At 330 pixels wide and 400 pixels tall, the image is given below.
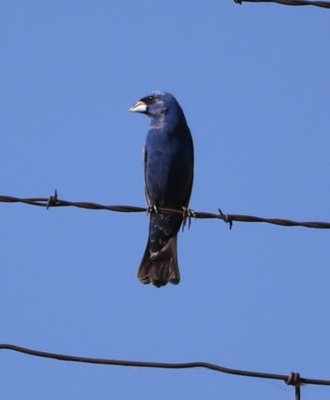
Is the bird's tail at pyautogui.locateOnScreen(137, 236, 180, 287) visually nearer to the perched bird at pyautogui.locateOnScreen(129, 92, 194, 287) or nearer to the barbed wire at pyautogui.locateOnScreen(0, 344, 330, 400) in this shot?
the perched bird at pyautogui.locateOnScreen(129, 92, 194, 287)

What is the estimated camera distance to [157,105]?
10.3 meters

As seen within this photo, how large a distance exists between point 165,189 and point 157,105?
0.87 m

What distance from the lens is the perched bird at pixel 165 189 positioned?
9742mm

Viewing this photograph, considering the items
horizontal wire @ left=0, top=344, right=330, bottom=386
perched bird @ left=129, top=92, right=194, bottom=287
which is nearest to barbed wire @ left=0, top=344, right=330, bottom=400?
horizontal wire @ left=0, top=344, right=330, bottom=386

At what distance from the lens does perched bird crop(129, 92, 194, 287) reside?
9742mm

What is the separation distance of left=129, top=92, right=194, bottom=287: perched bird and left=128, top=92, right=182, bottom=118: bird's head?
190 mm

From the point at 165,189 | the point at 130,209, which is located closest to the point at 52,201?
the point at 130,209

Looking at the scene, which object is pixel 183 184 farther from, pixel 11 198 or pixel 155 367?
pixel 155 367

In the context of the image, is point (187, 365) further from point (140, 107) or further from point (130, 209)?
point (140, 107)

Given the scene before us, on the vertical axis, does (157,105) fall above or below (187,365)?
above

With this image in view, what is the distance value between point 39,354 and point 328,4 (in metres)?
2.25

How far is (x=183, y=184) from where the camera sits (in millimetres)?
9828

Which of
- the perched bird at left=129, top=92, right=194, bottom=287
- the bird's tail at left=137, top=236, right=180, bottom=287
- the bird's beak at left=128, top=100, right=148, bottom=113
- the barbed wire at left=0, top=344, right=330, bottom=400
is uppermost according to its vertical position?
the bird's beak at left=128, top=100, right=148, bottom=113

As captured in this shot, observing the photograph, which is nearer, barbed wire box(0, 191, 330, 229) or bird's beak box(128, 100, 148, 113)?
barbed wire box(0, 191, 330, 229)
